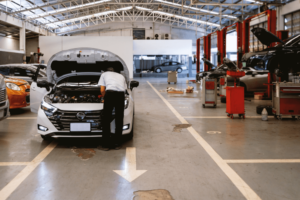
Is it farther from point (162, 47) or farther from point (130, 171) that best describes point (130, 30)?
point (130, 171)

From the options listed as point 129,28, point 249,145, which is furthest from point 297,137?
point 129,28

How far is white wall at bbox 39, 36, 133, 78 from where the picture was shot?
26250mm

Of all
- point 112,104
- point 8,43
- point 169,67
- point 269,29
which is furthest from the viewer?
point 169,67

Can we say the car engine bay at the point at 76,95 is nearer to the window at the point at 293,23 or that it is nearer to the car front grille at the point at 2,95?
the car front grille at the point at 2,95

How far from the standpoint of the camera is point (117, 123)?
14.3ft

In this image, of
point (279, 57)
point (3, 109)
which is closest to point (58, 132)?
point (3, 109)

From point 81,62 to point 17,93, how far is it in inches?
128

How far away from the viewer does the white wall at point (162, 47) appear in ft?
99.6

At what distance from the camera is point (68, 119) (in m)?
4.29

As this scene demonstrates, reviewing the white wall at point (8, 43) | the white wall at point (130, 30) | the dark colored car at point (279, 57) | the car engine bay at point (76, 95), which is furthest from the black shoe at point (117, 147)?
the white wall at point (130, 30)

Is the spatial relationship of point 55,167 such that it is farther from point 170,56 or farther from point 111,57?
point 170,56

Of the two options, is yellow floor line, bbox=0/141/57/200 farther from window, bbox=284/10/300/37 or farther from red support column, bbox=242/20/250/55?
window, bbox=284/10/300/37

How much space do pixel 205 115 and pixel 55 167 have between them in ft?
16.2

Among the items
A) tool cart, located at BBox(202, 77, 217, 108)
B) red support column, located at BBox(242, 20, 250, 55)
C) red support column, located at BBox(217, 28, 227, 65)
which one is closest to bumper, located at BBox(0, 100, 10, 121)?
tool cart, located at BBox(202, 77, 217, 108)
